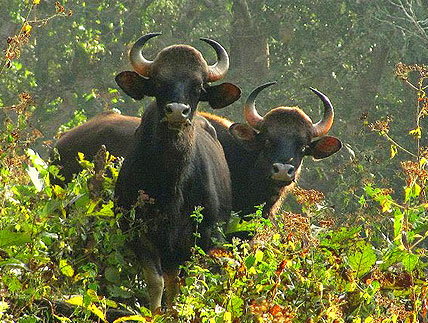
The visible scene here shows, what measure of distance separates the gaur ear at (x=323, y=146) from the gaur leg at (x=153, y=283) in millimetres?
2821

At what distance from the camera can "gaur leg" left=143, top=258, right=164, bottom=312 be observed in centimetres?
744

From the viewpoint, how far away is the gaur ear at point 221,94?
332 inches

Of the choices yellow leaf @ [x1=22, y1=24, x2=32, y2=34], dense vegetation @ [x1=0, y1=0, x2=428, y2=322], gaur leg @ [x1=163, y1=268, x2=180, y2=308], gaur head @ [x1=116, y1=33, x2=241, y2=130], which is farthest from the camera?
gaur leg @ [x1=163, y1=268, x2=180, y2=308]


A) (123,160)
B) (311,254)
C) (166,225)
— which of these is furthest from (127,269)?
(311,254)

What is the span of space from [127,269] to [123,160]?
103cm

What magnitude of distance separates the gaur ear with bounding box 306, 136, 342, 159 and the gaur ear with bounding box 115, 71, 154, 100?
2251mm

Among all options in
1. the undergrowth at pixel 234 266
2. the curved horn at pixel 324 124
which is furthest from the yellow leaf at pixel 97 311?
the curved horn at pixel 324 124

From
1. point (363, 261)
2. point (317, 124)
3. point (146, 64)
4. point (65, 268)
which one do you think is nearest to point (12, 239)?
point (65, 268)

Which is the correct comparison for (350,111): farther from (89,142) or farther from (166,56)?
(166,56)

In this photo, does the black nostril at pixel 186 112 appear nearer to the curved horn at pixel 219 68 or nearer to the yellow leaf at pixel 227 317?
the curved horn at pixel 219 68

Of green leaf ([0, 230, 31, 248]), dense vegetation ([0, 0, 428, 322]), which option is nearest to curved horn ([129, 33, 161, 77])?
dense vegetation ([0, 0, 428, 322])

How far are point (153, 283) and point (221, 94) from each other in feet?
5.98

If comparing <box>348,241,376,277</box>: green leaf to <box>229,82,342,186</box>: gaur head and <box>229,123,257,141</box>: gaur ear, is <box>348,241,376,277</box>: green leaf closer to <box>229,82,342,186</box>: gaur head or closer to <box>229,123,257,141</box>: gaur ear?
<box>229,82,342,186</box>: gaur head

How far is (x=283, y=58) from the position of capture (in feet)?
85.9
